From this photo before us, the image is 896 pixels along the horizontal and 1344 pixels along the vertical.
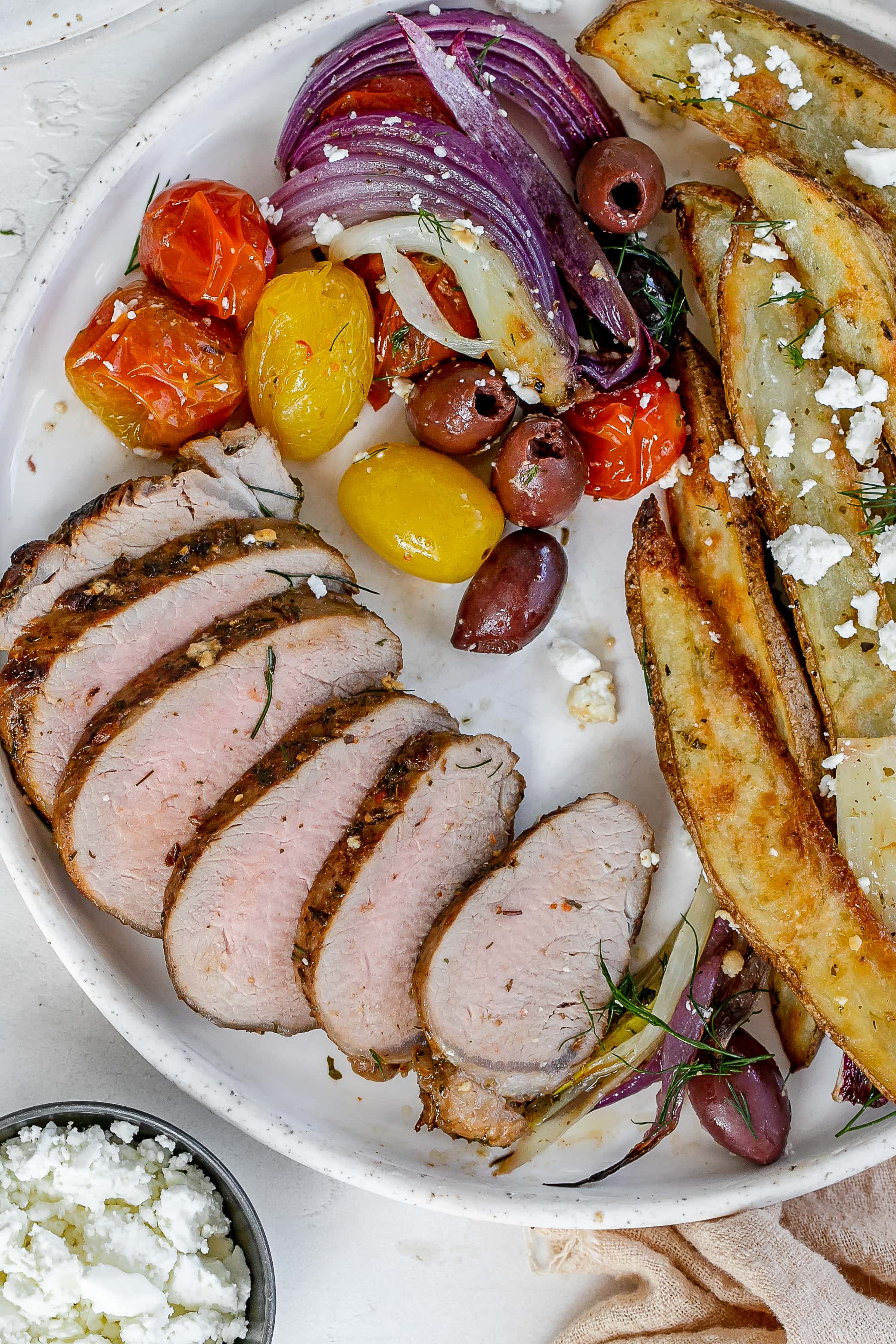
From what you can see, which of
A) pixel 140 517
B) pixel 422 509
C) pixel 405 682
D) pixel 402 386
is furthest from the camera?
pixel 405 682

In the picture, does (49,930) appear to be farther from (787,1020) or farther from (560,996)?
(787,1020)

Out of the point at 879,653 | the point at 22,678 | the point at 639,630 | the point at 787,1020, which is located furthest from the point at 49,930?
the point at 879,653

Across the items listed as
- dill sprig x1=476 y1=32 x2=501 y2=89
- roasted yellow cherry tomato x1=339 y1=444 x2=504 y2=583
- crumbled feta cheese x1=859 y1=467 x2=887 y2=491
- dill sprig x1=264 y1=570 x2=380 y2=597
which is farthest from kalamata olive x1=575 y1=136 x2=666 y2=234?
dill sprig x1=264 y1=570 x2=380 y2=597

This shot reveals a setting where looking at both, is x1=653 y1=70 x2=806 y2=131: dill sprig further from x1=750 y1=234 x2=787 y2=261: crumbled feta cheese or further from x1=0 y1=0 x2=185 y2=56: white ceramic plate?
x1=0 y1=0 x2=185 y2=56: white ceramic plate

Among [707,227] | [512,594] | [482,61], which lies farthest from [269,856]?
[482,61]

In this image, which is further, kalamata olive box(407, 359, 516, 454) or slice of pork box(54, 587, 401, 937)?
kalamata olive box(407, 359, 516, 454)

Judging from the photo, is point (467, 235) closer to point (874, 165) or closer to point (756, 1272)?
point (874, 165)
